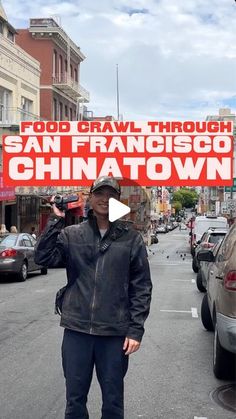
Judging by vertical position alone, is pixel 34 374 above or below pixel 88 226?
below

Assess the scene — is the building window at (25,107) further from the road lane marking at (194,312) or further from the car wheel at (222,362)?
the car wheel at (222,362)

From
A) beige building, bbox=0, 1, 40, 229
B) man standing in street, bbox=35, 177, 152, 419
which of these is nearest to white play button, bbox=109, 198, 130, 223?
man standing in street, bbox=35, 177, 152, 419

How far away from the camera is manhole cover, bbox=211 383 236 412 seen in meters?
5.11

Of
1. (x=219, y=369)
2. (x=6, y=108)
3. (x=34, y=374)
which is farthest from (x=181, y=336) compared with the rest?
(x=6, y=108)

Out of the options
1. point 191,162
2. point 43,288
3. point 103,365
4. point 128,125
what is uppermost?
point 128,125

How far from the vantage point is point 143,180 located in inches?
219

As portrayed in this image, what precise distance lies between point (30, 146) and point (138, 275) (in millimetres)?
2812

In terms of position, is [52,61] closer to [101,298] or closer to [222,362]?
[222,362]

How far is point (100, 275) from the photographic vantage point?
3.58 meters

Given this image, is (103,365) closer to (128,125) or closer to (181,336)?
(128,125)

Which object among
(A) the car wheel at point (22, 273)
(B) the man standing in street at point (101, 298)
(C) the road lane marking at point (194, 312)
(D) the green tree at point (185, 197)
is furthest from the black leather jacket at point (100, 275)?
(D) the green tree at point (185, 197)

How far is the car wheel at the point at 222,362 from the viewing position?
228 inches
